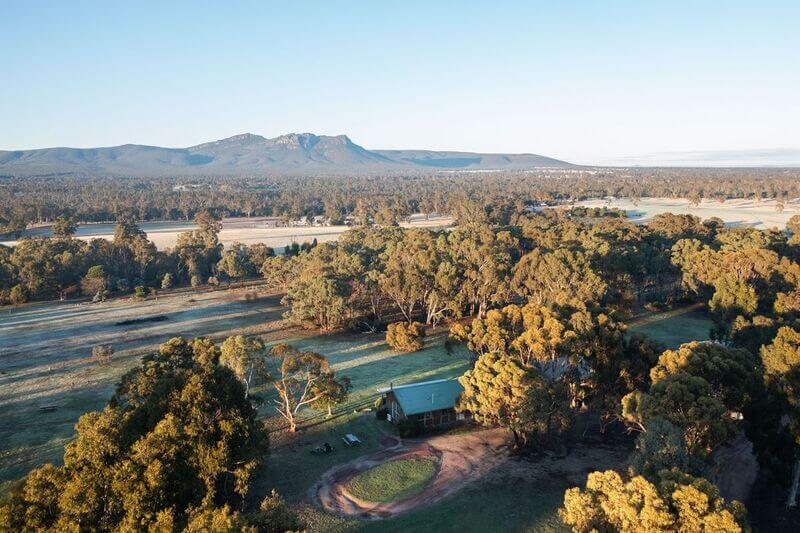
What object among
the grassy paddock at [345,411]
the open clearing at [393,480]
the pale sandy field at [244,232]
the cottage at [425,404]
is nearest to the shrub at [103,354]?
the grassy paddock at [345,411]

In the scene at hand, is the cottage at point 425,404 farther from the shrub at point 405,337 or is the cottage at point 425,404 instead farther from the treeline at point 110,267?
the treeline at point 110,267

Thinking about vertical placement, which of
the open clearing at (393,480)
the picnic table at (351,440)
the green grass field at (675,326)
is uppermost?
the picnic table at (351,440)

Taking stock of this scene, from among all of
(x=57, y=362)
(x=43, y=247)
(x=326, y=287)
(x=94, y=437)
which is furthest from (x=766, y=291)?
(x=43, y=247)

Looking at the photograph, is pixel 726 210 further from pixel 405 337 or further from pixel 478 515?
pixel 478 515

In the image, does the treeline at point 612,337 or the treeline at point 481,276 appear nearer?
the treeline at point 612,337

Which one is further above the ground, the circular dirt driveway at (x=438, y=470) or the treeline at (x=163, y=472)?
the treeline at (x=163, y=472)

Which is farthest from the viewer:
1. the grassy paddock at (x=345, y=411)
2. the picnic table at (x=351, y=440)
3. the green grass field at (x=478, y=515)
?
the picnic table at (x=351, y=440)

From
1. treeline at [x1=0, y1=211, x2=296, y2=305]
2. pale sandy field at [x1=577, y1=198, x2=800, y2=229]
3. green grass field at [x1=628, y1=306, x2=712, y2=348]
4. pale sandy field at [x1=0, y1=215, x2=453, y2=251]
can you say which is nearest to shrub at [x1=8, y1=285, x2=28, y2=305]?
treeline at [x1=0, y1=211, x2=296, y2=305]

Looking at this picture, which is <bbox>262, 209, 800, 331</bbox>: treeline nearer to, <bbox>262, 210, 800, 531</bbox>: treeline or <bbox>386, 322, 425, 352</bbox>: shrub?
<bbox>262, 210, 800, 531</bbox>: treeline
